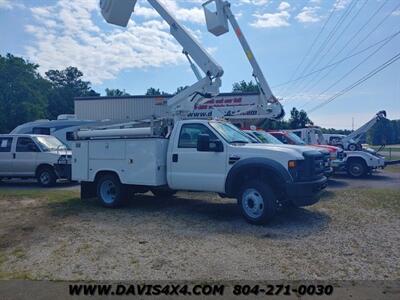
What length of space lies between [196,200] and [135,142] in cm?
260

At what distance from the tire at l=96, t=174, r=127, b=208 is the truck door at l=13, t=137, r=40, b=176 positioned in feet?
19.5

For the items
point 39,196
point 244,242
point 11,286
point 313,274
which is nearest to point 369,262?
point 313,274

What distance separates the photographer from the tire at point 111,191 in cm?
931

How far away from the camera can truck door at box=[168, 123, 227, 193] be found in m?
8.10

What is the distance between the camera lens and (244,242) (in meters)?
6.33

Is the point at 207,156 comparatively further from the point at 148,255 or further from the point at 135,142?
the point at 148,255

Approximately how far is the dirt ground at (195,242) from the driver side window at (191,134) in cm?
159

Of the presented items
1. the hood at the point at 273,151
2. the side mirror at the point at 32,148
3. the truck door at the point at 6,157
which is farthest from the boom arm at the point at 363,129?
the truck door at the point at 6,157

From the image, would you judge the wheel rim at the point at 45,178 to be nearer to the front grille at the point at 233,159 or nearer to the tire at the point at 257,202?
the front grille at the point at 233,159

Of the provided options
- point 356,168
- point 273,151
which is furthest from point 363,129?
point 273,151

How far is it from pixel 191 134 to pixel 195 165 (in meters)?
0.73

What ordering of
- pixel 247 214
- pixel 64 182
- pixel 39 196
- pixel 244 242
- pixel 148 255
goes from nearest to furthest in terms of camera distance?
pixel 148 255 < pixel 244 242 < pixel 247 214 < pixel 39 196 < pixel 64 182

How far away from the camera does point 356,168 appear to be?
16.7 m

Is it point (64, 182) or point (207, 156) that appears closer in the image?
point (207, 156)
